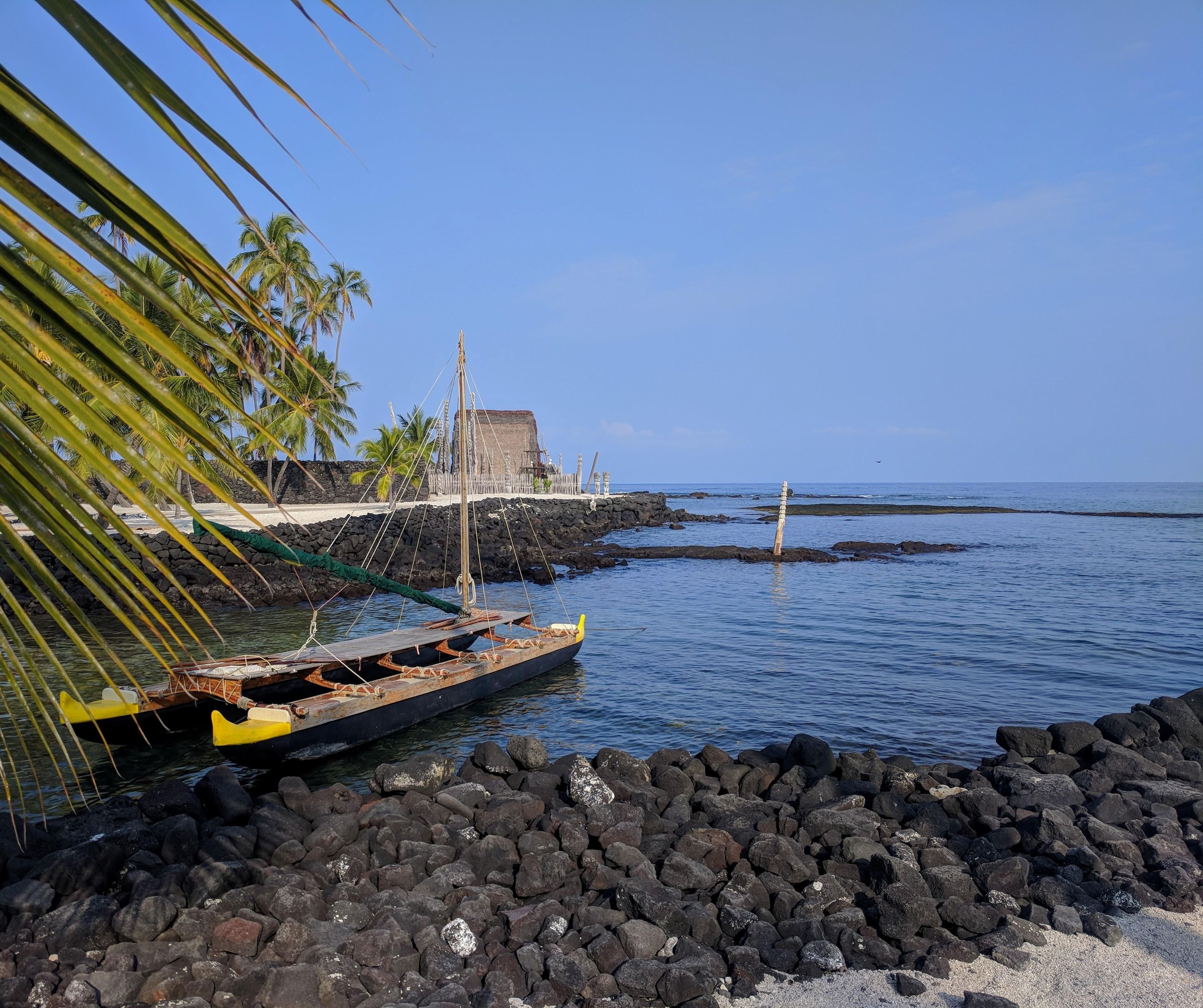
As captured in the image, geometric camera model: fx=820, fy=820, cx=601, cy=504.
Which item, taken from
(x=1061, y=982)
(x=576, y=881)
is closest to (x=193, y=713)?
(x=576, y=881)

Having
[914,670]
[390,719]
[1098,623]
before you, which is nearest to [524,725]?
[390,719]

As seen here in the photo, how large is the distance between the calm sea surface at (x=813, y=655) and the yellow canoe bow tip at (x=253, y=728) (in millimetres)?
993

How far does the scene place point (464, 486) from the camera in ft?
49.5

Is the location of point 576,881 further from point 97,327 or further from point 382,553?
point 382,553

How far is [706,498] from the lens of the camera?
4811 inches

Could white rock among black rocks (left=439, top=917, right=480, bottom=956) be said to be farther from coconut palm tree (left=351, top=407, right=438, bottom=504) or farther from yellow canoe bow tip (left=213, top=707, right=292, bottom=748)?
coconut palm tree (left=351, top=407, right=438, bottom=504)

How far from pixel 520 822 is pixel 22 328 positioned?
7.09 meters

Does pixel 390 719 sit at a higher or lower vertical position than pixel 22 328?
lower

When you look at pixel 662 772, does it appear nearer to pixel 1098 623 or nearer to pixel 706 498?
pixel 1098 623

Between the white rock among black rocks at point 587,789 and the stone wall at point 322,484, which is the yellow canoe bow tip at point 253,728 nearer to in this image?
the white rock among black rocks at point 587,789

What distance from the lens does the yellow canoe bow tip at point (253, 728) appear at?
9125 mm

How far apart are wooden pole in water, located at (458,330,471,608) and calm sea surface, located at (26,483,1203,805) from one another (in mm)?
2231

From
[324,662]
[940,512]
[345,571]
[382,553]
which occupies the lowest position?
[324,662]

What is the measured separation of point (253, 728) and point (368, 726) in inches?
67.9
